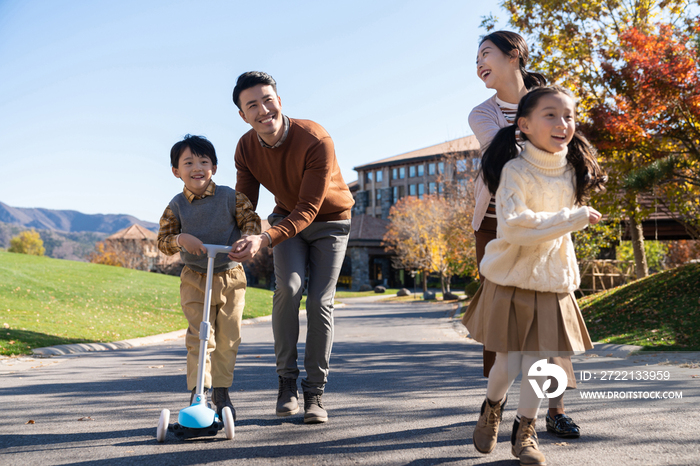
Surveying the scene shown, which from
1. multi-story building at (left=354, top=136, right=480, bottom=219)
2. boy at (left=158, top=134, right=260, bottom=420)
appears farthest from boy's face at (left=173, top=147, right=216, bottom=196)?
multi-story building at (left=354, top=136, right=480, bottom=219)

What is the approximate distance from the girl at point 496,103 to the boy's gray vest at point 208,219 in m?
1.46

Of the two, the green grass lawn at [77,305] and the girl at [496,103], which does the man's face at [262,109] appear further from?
the green grass lawn at [77,305]

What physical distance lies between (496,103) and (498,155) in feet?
2.30

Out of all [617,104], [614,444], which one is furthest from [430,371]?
[617,104]

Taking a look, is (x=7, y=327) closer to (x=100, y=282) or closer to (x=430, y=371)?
(x=430, y=371)

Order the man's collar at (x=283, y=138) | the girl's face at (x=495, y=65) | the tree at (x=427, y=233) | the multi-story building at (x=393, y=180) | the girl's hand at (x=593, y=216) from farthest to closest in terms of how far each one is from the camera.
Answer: the multi-story building at (x=393, y=180) < the tree at (x=427, y=233) < the man's collar at (x=283, y=138) < the girl's face at (x=495, y=65) < the girl's hand at (x=593, y=216)

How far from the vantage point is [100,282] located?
20766mm

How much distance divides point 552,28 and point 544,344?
45.2 ft

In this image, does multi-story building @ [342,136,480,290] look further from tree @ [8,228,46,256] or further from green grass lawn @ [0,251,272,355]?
tree @ [8,228,46,256]

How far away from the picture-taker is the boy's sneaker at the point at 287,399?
330 cm

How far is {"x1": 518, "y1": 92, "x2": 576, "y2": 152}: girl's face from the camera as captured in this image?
245cm

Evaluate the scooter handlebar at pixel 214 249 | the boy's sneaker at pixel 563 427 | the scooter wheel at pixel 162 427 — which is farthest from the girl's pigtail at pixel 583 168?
the scooter wheel at pixel 162 427

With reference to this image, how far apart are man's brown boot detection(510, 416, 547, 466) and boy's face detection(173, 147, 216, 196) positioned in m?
2.18

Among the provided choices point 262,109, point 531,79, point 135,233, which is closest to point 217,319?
point 262,109
